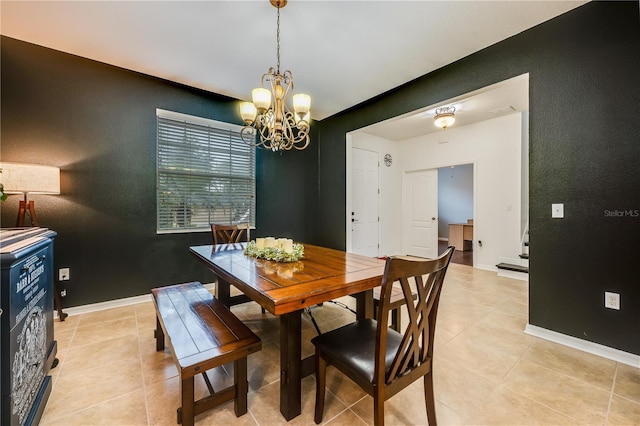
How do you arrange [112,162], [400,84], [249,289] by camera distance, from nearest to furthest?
1. [249,289]
2. [112,162]
3. [400,84]

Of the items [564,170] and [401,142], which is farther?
[401,142]

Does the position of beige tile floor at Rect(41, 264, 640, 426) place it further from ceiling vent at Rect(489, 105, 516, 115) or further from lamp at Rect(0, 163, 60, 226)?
ceiling vent at Rect(489, 105, 516, 115)

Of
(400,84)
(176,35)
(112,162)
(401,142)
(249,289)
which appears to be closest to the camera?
(249,289)

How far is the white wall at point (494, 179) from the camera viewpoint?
427 cm

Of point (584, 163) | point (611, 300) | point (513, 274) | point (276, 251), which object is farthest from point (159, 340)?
point (513, 274)

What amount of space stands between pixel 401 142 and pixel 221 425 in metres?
5.91

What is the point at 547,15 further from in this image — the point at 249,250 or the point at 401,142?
the point at 401,142

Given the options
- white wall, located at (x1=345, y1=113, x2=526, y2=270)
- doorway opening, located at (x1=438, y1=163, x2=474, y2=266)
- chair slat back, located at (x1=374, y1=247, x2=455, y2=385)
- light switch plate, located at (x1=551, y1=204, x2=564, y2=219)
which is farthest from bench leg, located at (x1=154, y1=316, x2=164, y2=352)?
doorway opening, located at (x1=438, y1=163, x2=474, y2=266)

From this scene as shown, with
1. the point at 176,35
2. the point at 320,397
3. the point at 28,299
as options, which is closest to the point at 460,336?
the point at 320,397

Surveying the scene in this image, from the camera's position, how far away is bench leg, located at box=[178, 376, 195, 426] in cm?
119

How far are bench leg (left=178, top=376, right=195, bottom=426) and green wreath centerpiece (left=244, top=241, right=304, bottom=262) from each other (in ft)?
Result: 2.68

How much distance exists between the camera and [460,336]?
2225 millimetres

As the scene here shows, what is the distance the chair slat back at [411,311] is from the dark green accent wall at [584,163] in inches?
68.3

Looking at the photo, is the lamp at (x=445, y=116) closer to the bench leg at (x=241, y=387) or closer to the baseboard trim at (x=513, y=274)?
the baseboard trim at (x=513, y=274)
